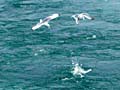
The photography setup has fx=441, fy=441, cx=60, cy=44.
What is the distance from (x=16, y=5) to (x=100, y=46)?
26.3ft

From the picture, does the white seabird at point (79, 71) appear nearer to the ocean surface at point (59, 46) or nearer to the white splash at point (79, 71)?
the white splash at point (79, 71)

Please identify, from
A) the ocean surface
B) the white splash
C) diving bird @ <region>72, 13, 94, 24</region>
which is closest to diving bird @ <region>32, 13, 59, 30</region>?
the ocean surface

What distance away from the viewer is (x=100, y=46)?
22.4 meters

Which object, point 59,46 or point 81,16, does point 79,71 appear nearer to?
point 59,46

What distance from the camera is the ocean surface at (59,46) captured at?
19.5 m

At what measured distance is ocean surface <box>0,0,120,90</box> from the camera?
63.8ft

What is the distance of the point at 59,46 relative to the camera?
22516 millimetres

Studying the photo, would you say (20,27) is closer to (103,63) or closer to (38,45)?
(38,45)

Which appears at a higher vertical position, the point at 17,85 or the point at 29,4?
the point at 29,4

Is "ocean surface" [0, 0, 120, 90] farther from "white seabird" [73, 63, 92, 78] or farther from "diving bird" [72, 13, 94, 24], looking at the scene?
"diving bird" [72, 13, 94, 24]

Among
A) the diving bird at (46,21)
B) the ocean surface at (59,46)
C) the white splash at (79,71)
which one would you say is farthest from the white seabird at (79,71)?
the diving bird at (46,21)

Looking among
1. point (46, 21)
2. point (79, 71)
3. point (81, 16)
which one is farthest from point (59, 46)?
point (81, 16)

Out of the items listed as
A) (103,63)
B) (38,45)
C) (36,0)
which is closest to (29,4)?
(36,0)

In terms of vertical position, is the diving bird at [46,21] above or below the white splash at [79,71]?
above
